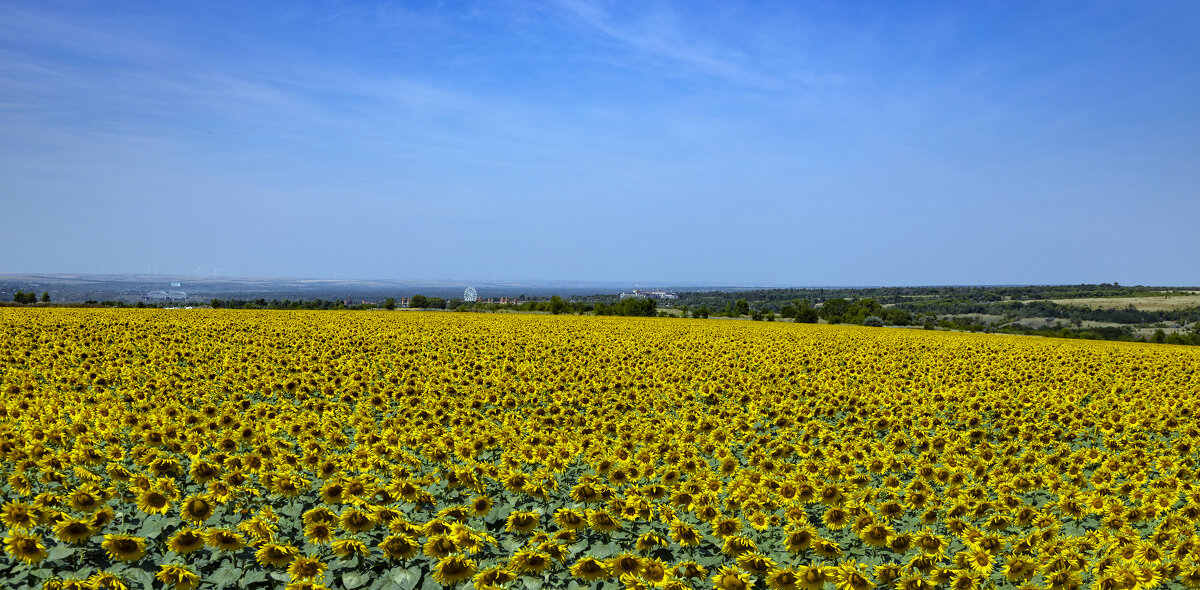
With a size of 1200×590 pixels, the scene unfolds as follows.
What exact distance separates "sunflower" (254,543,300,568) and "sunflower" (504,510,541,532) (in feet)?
7.13

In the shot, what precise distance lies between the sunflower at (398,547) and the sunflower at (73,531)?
2.94m

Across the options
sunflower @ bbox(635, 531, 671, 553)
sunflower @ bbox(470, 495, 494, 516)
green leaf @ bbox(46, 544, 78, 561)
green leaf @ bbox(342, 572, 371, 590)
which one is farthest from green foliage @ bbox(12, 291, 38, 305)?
sunflower @ bbox(635, 531, 671, 553)

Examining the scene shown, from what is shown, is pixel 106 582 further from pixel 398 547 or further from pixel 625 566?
pixel 625 566

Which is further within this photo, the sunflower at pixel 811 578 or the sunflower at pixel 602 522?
the sunflower at pixel 602 522

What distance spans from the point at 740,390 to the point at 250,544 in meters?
12.2

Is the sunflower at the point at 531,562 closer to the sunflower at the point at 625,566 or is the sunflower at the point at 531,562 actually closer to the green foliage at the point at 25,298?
the sunflower at the point at 625,566

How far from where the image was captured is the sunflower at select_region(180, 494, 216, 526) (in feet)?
22.2

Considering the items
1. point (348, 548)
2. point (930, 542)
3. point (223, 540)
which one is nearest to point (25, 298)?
point (223, 540)

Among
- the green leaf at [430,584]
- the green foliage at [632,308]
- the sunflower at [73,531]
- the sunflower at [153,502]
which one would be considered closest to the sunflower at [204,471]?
the sunflower at [153,502]

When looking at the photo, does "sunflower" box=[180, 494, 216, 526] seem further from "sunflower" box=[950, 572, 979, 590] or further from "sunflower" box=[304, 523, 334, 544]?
"sunflower" box=[950, 572, 979, 590]

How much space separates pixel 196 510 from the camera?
6.83 m

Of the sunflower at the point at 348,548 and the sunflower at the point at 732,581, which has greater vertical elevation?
the sunflower at the point at 348,548

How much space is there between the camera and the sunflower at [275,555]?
232 inches

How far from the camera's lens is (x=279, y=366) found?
17.8m
